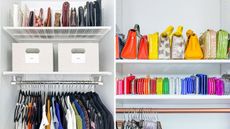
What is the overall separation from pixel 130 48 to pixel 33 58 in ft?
2.70

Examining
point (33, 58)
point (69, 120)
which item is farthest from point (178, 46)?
point (33, 58)

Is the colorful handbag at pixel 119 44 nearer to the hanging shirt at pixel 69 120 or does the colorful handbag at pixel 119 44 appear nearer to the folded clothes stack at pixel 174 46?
the folded clothes stack at pixel 174 46

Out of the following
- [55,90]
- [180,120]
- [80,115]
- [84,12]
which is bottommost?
[180,120]

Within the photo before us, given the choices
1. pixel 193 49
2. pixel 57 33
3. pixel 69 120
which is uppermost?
pixel 57 33

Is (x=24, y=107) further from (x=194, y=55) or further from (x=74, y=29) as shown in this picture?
(x=194, y=55)

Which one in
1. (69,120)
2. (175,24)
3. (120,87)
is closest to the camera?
(69,120)

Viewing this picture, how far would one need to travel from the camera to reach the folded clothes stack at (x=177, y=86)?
2412mm

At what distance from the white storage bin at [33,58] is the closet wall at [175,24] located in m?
0.81

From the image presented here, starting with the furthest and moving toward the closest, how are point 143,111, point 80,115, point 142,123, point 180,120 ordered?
point 180,120, point 143,111, point 142,123, point 80,115

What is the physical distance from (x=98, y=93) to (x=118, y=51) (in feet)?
A: 1.81

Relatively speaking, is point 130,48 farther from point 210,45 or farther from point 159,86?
point 210,45

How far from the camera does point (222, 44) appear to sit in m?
2.37

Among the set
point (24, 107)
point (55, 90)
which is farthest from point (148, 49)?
point (24, 107)

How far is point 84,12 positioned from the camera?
7.77 ft
